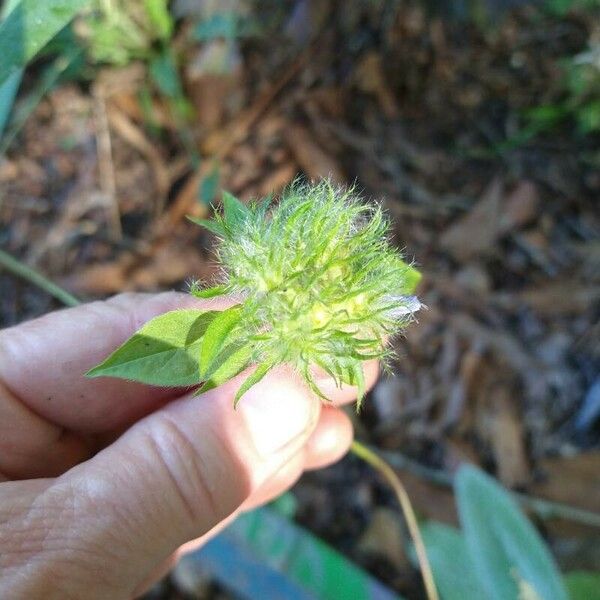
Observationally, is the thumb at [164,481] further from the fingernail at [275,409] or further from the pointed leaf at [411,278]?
the pointed leaf at [411,278]

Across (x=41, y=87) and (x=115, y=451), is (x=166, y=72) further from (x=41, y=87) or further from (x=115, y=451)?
(x=115, y=451)

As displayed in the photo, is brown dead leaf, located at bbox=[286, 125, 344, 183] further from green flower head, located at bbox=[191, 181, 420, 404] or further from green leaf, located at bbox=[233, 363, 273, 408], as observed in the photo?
green leaf, located at bbox=[233, 363, 273, 408]

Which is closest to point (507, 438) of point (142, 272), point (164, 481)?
point (142, 272)

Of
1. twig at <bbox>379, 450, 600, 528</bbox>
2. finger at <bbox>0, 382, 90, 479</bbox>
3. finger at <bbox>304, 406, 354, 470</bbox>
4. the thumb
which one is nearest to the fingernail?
the thumb

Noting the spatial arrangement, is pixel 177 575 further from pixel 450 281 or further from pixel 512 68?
pixel 512 68

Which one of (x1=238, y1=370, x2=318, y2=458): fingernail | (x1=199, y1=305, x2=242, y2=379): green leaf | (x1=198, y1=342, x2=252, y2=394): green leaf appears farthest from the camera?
(x1=238, y1=370, x2=318, y2=458): fingernail

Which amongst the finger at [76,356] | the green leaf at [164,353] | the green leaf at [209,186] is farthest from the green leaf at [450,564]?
the green leaf at [209,186]
